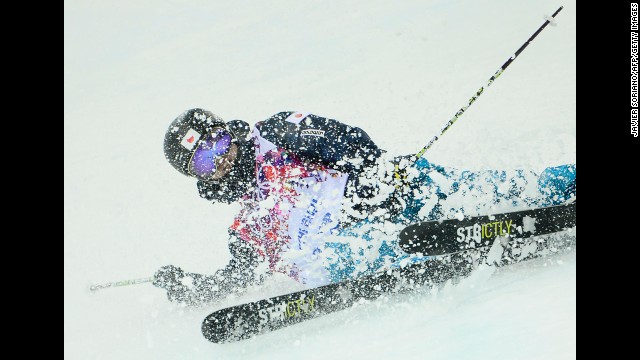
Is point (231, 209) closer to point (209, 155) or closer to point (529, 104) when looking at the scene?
point (209, 155)

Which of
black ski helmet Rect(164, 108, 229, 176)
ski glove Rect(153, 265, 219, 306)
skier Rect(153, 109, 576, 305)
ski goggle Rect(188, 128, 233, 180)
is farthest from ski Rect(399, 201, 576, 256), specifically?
ski glove Rect(153, 265, 219, 306)

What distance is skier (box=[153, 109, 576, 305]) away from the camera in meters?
3.13

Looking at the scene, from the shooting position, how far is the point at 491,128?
15.6 feet

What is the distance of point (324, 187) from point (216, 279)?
939mm

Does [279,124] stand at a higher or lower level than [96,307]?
higher

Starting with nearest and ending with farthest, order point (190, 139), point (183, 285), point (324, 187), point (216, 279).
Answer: point (190, 139) < point (324, 187) < point (183, 285) < point (216, 279)

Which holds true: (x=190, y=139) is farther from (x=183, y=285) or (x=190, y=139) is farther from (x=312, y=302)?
(x=312, y=302)

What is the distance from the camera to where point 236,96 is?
207 inches

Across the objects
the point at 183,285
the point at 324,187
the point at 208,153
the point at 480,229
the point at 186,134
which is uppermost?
the point at 186,134

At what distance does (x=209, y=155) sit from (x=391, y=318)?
125 cm

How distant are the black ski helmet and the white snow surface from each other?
66 cm

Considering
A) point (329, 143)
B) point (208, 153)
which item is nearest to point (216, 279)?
point (208, 153)

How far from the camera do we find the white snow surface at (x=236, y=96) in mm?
4168

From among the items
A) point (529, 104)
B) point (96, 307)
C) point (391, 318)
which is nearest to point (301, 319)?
point (391, 318)
